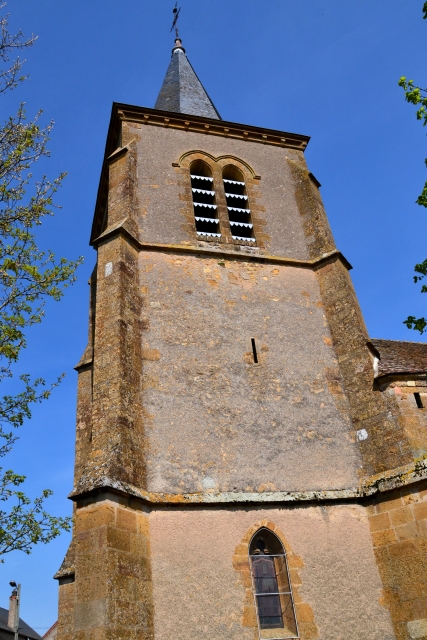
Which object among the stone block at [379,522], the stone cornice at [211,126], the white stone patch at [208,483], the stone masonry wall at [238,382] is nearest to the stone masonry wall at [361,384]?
the stone masonry wall at [238,382]

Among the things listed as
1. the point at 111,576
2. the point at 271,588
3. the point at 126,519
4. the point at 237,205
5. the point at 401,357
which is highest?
the point at 237,205

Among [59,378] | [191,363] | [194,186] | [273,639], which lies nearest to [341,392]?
[191,363]

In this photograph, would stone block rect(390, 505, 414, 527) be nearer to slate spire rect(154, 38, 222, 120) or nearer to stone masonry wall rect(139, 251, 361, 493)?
stone masonry wall rect(139, 251, 361, 493)

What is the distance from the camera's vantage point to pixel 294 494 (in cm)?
888

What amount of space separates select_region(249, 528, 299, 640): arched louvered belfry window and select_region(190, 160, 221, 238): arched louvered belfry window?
6446 mm

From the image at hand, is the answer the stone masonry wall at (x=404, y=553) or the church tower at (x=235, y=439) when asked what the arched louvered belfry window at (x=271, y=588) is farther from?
the stone masonry wall at (x=404, y=553)

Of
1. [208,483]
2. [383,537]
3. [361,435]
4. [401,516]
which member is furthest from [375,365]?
[208,483]

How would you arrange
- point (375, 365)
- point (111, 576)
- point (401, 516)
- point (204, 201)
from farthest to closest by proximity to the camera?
1. point (204, 201)
2. point (375, 365)
3. point (401, 516)
4. point (111, 576)

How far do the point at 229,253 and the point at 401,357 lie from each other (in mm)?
4114

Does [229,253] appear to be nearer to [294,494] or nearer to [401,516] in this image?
[294,494]

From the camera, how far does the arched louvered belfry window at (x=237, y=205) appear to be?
13030 mm

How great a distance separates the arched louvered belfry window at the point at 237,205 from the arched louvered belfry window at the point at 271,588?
654 cm

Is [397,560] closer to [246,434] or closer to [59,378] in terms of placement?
[246,434]

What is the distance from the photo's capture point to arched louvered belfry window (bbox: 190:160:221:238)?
1273 cm
